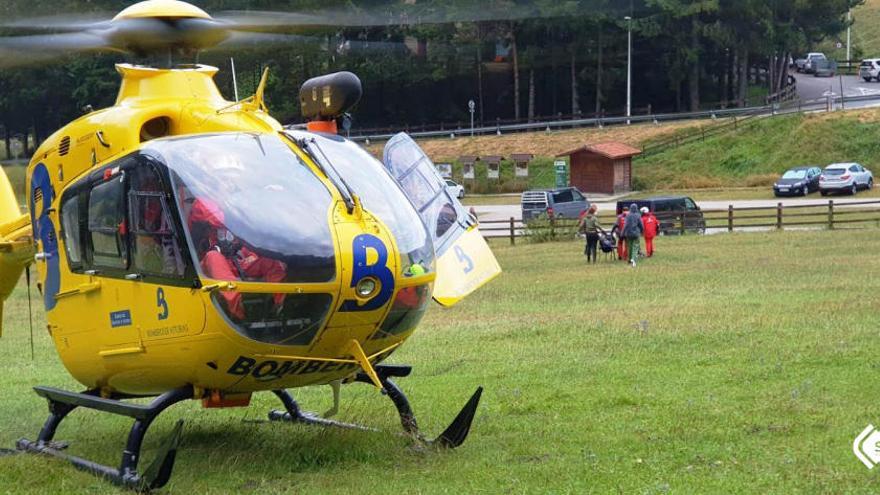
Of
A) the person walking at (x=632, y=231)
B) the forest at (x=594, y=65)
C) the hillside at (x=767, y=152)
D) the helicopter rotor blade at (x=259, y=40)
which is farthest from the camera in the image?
the forest at (x=594, y=65)

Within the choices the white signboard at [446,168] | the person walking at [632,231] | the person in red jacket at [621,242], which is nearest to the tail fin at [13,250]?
the person walking at [632,231]

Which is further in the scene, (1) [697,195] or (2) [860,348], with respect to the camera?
(1) [697,195]

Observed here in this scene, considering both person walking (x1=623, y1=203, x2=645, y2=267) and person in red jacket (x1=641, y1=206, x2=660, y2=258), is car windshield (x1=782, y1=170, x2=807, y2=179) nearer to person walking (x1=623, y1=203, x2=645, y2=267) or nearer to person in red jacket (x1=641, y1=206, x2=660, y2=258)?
person in red jacket (x1=641, y1=206, x2=660, y2=258)

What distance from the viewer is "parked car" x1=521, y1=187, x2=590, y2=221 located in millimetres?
46750

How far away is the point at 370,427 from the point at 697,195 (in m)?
51.4

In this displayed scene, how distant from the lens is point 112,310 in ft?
30.7

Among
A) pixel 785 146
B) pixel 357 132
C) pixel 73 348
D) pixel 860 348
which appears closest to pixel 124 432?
pixel 73 348

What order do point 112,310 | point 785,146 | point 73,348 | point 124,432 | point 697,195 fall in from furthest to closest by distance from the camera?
1. point 785,146
2. point 697,195
3. point 124,432
4. point 73,348
5. point 112,310

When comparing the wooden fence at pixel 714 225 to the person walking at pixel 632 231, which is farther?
the wooden fence at pixel 714 225

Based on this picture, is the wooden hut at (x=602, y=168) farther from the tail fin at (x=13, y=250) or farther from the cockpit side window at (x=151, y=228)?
the cockpit side window at (x=151, y=228)

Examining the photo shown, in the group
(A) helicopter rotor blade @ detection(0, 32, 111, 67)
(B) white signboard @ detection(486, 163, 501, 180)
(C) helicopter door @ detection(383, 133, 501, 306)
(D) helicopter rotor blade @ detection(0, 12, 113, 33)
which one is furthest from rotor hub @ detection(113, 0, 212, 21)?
(B) white signboard @ detection(486, 163, 501, 180)

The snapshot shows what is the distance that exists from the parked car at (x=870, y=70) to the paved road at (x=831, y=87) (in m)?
0.46

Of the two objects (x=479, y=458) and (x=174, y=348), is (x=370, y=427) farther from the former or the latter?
(x=174, y=348)

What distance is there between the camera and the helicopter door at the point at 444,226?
9812 mm
